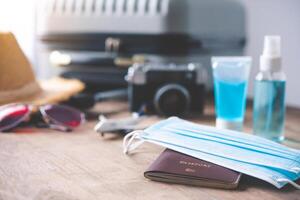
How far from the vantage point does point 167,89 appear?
2.58 ft

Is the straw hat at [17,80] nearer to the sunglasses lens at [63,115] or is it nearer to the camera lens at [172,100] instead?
the sunglasses lens at [63,115]

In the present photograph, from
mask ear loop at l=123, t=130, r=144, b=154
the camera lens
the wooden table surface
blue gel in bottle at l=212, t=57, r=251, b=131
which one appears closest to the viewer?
the wooden table surface

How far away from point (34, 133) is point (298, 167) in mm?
375

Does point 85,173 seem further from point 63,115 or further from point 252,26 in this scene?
point 252,26

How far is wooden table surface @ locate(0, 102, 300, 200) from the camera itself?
412mm

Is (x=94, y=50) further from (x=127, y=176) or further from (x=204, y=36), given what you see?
(x=127, y=176)

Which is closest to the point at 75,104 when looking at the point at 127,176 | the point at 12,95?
the point at 12,95

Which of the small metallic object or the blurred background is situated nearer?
the small metallic object

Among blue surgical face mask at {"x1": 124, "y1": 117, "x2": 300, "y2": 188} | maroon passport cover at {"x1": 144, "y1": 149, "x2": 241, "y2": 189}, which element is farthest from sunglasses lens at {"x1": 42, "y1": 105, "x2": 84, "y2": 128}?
maroon passport cover at {"x1": 144, "y1": 149, "x2": 241, "y2": 189}

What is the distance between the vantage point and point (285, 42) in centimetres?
96

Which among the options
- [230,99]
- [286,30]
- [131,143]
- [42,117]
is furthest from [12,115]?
[286,30]

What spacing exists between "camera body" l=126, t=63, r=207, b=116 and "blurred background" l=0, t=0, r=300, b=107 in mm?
166

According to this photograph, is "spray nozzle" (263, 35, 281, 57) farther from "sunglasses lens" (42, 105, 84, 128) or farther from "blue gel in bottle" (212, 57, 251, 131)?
"sunglasses lens" (42, 105, 84, 128)

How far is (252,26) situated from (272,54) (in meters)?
0.47
